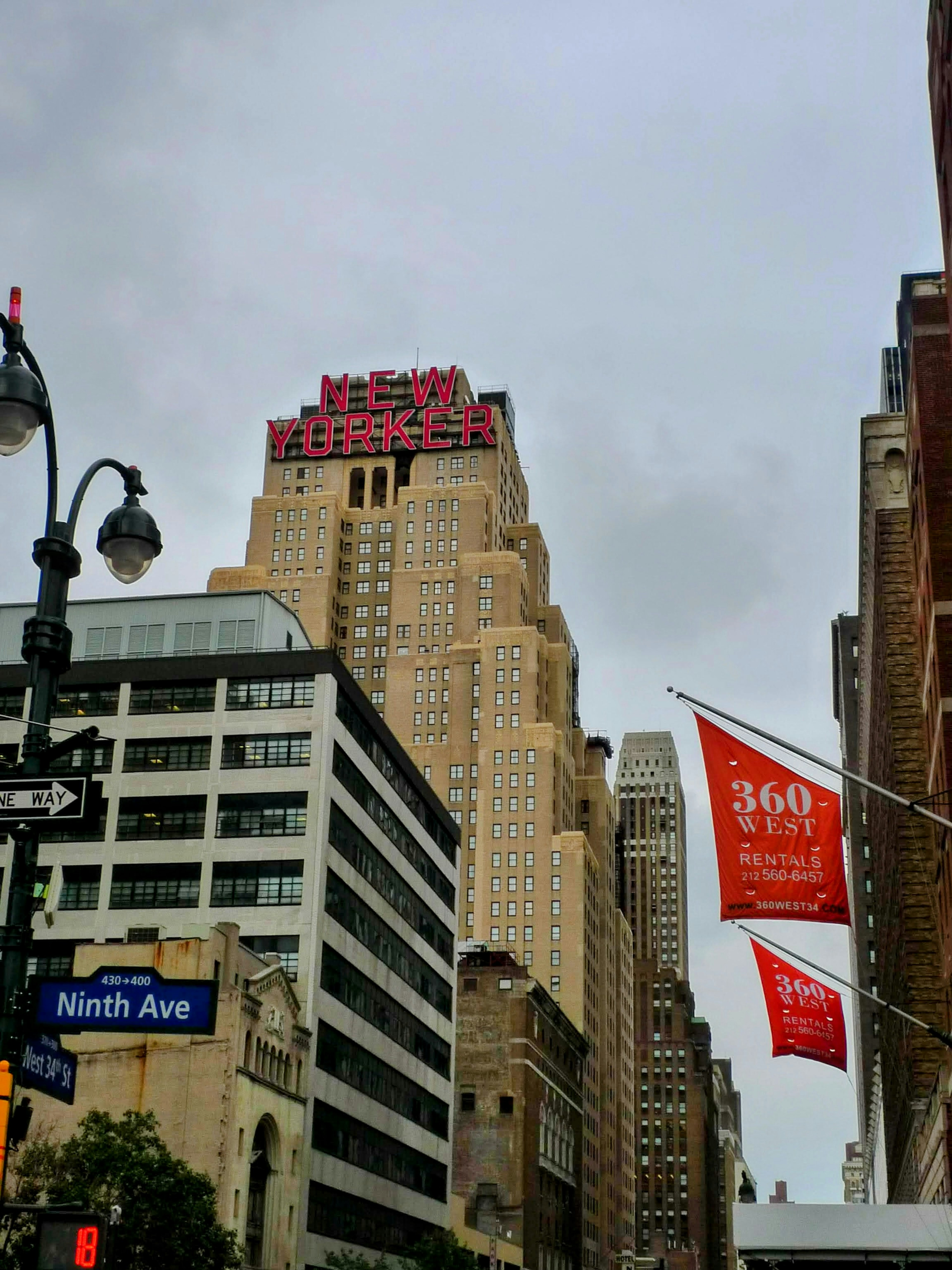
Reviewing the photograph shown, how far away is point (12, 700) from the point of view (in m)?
81.9

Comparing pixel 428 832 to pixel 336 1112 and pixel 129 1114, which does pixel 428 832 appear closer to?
pixel 336 1112

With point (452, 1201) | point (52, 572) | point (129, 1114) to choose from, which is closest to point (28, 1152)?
point (129, 1114)

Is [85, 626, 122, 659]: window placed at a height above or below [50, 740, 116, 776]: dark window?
above

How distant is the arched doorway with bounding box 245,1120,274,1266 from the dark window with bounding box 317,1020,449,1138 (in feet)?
22.7

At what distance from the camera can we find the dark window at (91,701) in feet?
259

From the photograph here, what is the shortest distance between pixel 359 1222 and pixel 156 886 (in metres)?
21.7

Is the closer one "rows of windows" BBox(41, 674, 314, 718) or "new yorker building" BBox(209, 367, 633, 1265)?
"rows of windows" BBox(41, 674, 314, 718)

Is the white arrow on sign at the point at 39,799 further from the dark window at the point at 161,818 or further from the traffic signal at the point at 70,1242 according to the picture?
the dark window at the point at 161,818

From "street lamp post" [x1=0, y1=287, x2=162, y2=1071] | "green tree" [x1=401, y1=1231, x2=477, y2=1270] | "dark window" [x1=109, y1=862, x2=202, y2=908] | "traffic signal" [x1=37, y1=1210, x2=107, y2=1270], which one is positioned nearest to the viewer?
"traffic signal" [x1=37, y1=1210, x2=107, y2=1270]

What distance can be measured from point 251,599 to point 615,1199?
122433 mm

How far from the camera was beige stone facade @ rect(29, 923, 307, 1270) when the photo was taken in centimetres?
6106

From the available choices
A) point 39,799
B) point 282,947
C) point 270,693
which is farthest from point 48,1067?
point 270,693

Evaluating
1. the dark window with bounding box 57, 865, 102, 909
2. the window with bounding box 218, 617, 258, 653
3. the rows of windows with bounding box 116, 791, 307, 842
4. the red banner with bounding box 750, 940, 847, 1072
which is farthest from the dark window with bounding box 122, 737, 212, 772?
the red banner with bounding box 750, 940, 847, 1072

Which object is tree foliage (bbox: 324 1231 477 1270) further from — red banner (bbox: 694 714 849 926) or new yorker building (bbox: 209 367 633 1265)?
new yorker building (bbox: 209 367 633 1265)
